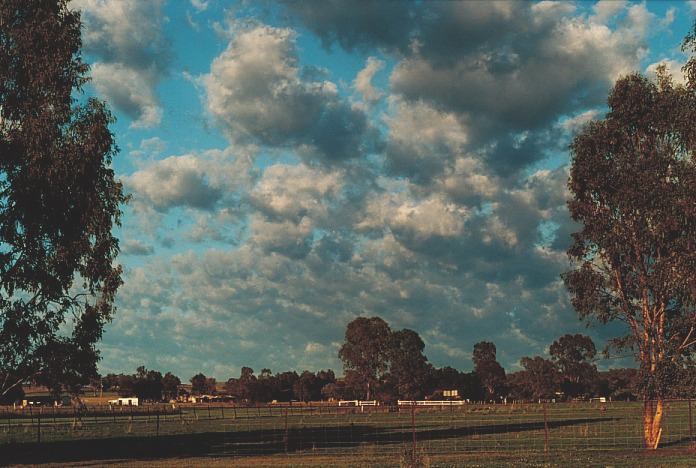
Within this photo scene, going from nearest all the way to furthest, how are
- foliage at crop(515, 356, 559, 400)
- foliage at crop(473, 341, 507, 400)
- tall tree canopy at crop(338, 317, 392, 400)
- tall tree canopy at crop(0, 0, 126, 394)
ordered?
tall tree canopy at crop(0, 0, 126, 394)
tall tree canopy at crop(338, 317, 392, 400)
foliage at crop(515, 356, 559, 400)
foliage at crop(473, 341, 507, 400)

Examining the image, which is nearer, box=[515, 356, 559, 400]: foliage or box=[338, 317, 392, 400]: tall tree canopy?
box=[338, 317, 392, 400]: tall tree canopy

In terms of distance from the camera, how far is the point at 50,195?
32688 mm

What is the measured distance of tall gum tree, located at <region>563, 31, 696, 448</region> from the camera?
3638 centimetres

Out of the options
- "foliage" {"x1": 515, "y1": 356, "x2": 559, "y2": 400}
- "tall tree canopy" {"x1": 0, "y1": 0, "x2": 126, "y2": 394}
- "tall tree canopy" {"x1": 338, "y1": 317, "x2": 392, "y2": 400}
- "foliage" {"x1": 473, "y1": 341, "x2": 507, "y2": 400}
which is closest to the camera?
"tall tree canopy" {"x1": 0, "y1": 0, "x2": 126, "y2": 394}

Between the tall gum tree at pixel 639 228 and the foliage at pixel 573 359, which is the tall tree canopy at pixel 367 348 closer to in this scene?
the foliage at pixel 573 359

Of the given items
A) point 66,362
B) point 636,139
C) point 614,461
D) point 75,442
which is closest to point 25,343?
point 66,362

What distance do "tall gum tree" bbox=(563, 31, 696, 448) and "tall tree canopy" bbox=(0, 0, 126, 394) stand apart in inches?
985

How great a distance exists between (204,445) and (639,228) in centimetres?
2900

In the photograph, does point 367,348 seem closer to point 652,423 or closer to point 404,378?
point 404,378

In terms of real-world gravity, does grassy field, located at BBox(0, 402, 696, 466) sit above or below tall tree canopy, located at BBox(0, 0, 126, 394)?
below

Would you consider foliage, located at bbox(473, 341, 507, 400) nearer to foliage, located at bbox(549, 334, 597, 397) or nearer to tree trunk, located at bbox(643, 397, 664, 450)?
foliage, located at bbox(549, 334, 597, 397)

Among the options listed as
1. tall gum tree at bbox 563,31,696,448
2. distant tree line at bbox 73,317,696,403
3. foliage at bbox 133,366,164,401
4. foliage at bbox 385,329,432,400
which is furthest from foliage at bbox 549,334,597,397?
tall gum tree at bbox 563,31,696,448

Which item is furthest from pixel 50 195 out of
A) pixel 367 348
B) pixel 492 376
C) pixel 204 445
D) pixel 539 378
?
pixel 492 376

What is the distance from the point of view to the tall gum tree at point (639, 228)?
119 feet
